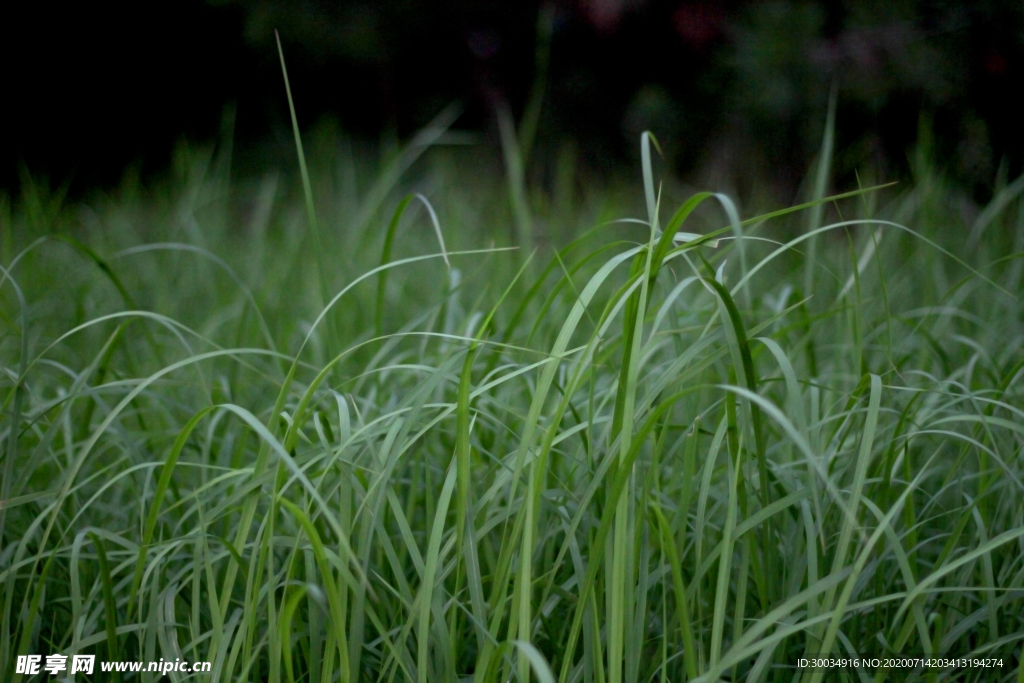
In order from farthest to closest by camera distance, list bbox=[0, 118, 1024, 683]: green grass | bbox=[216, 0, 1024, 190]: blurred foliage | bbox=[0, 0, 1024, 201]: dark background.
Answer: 1. bbox=[0, 0, 1024, 201]: dark background
2. bbox=[216, 0, 1024, 190]: blurred foliage
3. bbox=[0, 118, 1024, 683]: green grass

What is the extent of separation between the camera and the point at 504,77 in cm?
412

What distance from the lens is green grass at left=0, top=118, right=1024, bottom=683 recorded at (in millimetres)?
649

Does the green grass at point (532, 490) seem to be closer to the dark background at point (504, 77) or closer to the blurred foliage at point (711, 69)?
the blurred foliage at point (711, 69)

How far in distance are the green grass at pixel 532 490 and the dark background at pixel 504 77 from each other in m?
1.53

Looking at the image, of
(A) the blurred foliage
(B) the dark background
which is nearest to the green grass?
(A) the blurred foliage

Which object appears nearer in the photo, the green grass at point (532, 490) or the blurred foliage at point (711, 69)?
the green grass at point (532, 490)

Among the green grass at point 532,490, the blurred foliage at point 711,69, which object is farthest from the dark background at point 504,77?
the green grass at point 532,490

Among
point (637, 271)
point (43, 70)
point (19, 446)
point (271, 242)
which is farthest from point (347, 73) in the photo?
point (637, 271)

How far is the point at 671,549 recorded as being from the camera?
1.99 feet

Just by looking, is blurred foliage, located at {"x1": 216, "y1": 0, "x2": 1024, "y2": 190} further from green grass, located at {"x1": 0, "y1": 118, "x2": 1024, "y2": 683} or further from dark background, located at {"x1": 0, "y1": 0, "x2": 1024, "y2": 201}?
green grass, located at {"x1": 0, "y1": 118, "x2": 1024, "y2": 683}

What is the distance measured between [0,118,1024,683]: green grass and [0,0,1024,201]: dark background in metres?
1.53

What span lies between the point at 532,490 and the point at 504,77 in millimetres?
3839

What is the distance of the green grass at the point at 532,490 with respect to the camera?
0.65 m

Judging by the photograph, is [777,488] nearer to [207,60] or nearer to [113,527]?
[113,527]
